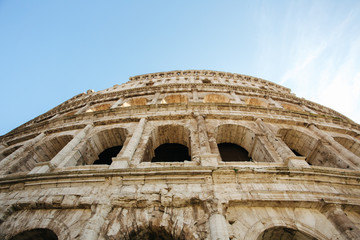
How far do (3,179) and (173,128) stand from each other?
5779 millimetres

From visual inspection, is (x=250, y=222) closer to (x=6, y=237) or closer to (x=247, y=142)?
(x=247, y=142)

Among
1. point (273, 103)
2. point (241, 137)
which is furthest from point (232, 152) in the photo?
point (273, 103)

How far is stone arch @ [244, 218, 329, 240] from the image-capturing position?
157 inches

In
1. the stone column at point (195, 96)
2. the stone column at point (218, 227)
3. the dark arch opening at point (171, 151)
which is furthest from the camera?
Answer: the stone column at point (195, 96)

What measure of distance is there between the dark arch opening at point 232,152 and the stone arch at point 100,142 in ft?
14.5

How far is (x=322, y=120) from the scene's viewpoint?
31.9 ft

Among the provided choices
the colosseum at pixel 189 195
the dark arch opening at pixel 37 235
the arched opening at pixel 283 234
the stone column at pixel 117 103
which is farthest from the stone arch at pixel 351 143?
the stone column at pixel 117 103

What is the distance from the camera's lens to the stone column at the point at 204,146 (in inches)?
213

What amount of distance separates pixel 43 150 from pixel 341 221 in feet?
36.3

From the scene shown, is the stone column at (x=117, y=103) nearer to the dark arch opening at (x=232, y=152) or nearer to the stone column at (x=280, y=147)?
the dark arch opening at (x=232, y=152)

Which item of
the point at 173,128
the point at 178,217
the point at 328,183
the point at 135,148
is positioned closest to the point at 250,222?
the point at 178,217

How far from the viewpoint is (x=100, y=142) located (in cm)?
841

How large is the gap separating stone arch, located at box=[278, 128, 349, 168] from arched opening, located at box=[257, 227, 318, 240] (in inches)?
166

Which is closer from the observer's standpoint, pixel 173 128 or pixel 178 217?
pixel 178 217
